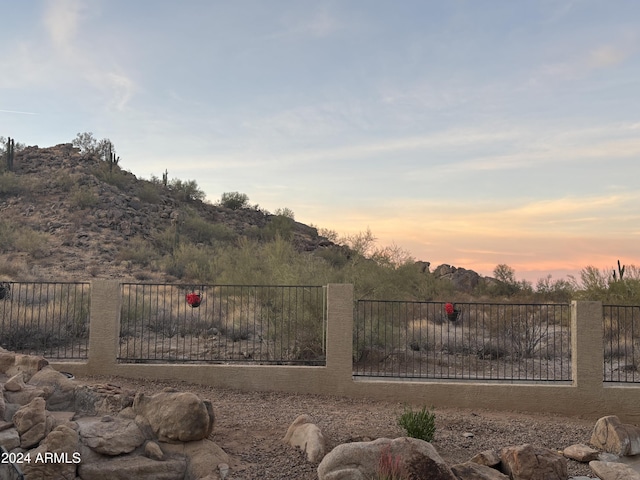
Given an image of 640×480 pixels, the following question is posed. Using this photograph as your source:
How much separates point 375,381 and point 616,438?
486 cm

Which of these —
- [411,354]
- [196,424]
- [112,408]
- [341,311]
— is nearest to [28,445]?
[112,408]

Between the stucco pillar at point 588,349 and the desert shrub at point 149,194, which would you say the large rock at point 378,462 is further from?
the desert shrub at point 149,194

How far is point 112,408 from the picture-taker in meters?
8.38

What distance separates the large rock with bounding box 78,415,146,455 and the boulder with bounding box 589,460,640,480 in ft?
22.1

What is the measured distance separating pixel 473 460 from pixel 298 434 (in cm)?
262

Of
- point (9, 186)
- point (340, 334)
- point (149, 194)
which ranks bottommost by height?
point (340, 334)

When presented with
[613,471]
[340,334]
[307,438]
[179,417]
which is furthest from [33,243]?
[613,471]

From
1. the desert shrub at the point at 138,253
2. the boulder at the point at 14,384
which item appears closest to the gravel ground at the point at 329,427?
the boulder at the point at 14,384

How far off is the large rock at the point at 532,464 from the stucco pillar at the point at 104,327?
8.72 meters

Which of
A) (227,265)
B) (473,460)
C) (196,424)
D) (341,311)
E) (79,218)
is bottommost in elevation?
(473,460)

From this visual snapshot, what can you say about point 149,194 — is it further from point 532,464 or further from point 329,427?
point 532,464

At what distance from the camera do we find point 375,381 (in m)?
12.5

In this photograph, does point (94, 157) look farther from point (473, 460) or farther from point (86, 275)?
point (473, 460)

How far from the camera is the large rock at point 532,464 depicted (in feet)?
26.3
